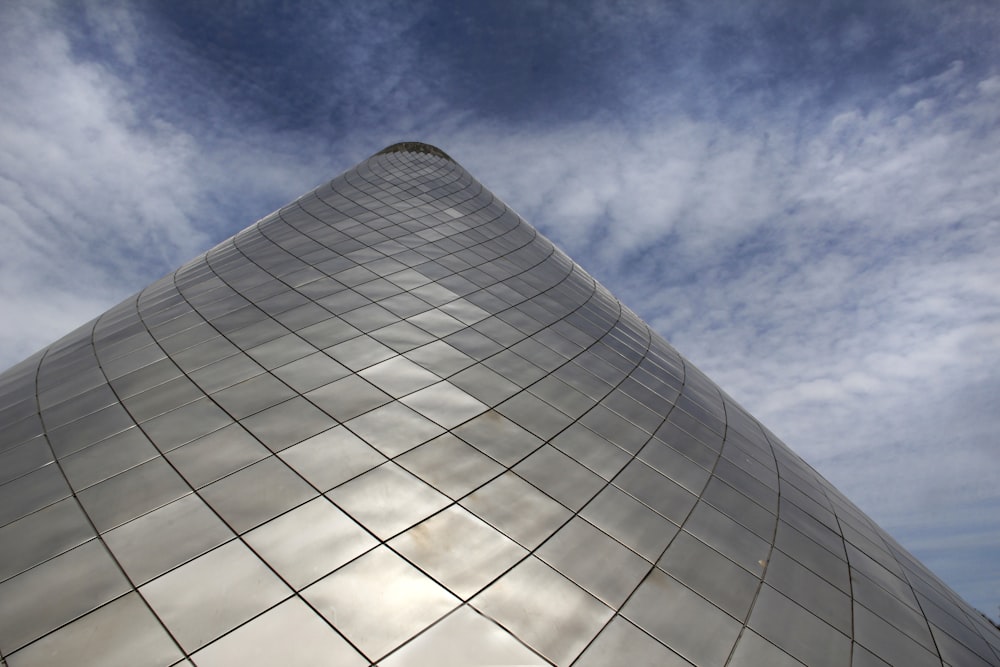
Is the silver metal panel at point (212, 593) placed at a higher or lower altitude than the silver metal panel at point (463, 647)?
lower

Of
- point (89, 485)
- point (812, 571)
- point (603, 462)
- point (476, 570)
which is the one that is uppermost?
point (812, 571)

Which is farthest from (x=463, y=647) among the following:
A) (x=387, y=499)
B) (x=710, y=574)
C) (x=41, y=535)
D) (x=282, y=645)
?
(x=41, y=535)

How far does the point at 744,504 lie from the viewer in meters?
12.2

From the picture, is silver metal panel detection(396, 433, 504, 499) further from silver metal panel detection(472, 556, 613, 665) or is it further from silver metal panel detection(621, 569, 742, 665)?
silver metal panel detection(621, 569, 742, 665)

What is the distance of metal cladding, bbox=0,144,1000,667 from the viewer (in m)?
7.41

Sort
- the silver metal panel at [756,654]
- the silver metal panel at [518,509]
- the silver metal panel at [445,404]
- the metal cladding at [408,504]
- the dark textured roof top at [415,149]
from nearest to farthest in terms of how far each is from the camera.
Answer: the metal cladding at [408,504] → the silver metal panel at [756,654] → the silver metal panel at [518,509] → the silver metal panel at [445,404] → the dark textured roof top at [415,149]

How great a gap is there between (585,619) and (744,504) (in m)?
6.03

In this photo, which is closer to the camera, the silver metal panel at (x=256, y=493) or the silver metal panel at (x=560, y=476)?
the silver metal panel at (x=256, y=493)

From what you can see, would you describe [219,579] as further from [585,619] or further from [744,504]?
[744,504]

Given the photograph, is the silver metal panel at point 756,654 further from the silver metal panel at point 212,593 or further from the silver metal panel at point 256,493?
the silver metal panel at point 256,493

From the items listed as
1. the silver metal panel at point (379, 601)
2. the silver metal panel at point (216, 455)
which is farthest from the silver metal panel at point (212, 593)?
the silver metal panel at point (216, 455)

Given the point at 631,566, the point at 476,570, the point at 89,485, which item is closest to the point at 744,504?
the point at 631,566

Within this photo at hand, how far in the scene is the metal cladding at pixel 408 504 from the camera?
24.3ft

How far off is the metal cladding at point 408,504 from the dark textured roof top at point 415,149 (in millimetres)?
19263
